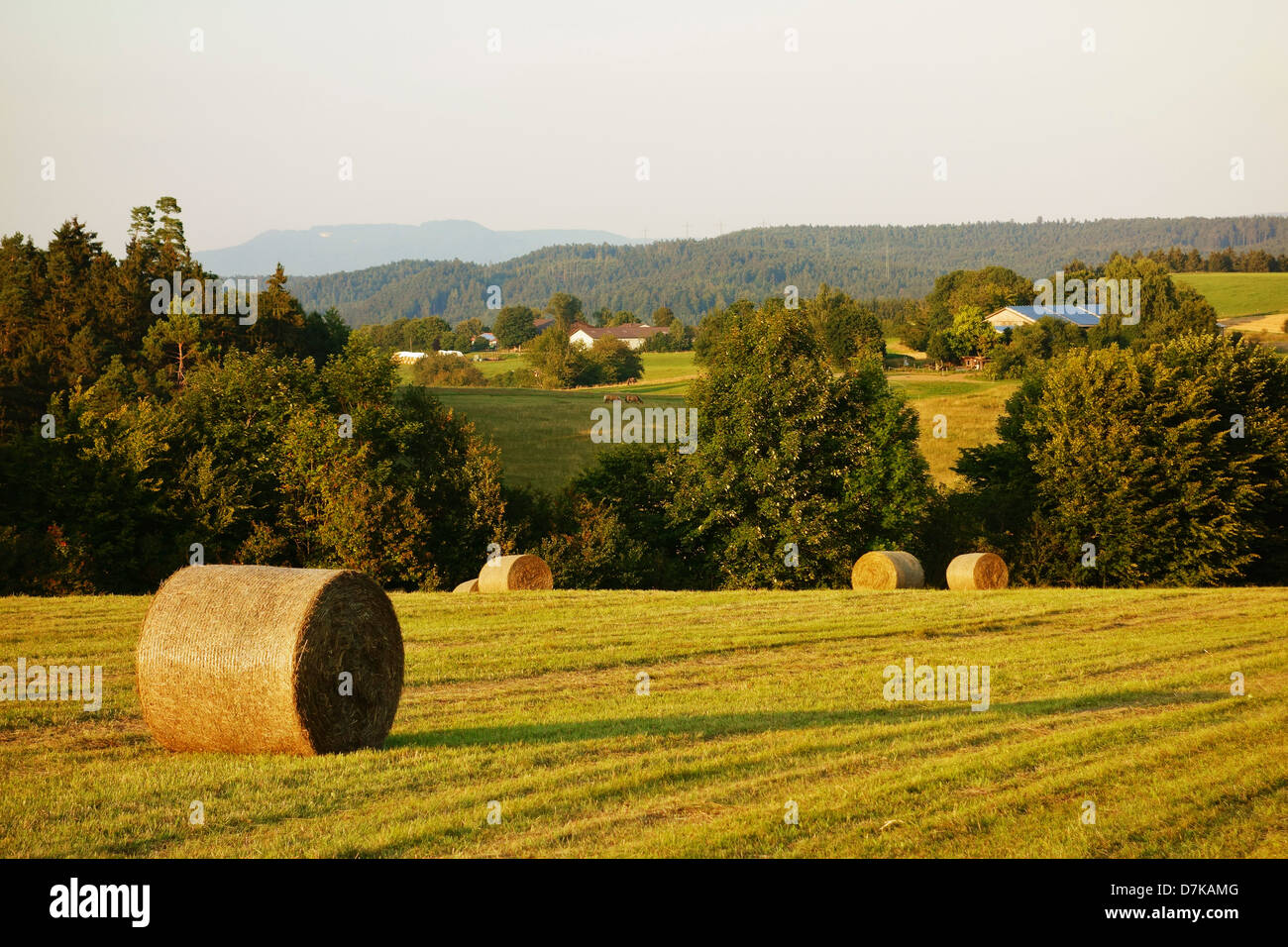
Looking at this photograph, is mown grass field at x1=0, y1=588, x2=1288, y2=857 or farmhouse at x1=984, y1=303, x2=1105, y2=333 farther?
farmhouse at x1=984, y1=303, x2=1105, y2=333

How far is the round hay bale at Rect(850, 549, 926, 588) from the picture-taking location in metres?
31.7

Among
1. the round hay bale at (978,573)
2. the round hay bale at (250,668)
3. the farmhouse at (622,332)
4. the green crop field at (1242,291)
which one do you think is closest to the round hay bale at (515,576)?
the round hay bale at (978,573)

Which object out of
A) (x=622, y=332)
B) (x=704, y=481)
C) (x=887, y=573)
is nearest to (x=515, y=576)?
(x=887, y=573)

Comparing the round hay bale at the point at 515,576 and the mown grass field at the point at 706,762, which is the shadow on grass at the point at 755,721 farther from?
the round hay bale at the point at 515,576

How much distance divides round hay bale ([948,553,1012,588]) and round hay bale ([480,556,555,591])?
11412mm

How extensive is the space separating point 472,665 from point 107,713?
18.9ft

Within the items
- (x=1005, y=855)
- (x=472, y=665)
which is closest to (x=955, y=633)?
(x=472, y=665)

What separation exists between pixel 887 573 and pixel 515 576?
33.9 feet

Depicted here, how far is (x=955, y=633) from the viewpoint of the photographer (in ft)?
73.7

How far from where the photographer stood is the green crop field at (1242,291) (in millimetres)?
130500

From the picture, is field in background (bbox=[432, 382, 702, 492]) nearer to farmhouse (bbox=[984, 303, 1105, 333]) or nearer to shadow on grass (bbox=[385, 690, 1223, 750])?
shadow on grass (bbox=[385, 690, 1223, 750])

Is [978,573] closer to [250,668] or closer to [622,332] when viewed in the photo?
[250,668]

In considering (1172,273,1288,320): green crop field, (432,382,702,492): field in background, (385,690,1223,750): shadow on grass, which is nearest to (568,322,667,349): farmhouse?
(432,382,702,492): field in background
